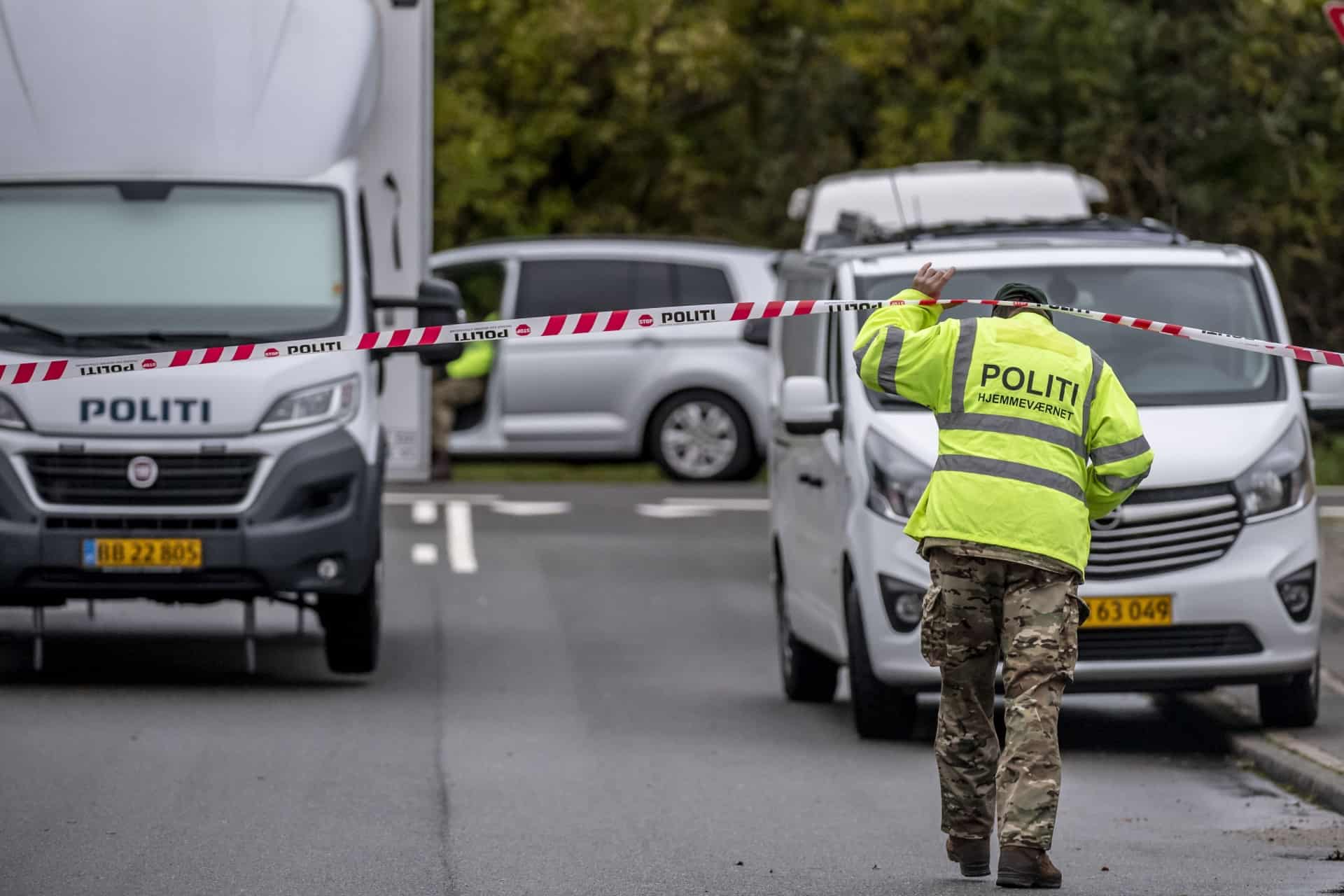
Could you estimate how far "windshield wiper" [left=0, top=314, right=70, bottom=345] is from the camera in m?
12.0

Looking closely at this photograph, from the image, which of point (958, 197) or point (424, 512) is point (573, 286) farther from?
point (958, 197)

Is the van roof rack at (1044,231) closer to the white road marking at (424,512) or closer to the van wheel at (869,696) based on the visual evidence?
the van wheel at (869,696)

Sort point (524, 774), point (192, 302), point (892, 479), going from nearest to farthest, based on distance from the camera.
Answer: point (524, 774), point (892, 479), point (192, 302)

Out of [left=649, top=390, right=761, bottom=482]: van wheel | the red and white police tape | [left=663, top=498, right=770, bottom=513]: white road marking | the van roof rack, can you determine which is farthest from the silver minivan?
the red and white police tape

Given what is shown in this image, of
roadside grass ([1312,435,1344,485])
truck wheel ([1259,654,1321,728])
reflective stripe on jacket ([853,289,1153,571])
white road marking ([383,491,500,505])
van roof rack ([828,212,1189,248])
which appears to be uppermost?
reflective stripe on jacket ([853,289,1153,571])

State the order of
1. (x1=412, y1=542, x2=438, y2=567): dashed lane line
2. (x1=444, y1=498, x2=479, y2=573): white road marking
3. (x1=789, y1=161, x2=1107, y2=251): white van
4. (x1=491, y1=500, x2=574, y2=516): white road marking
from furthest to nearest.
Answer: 1. (x1=491, y1=500, x2=574, y2=516): white road marking
2. (x1=789, y1=161, x2=1107, y2=251): white van
3. (x1=412, y1=542, x2=438, y2=567): dashed lane line
4. (x1=444, y1=498, x2=479, y2=573): white road marking

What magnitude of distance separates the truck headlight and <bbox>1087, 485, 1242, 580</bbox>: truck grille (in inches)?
182

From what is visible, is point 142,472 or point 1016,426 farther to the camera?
point 142,472

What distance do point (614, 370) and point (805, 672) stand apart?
32.9ft

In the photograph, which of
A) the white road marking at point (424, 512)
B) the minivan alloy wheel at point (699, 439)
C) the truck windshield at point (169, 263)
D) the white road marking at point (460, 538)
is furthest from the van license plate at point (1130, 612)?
the minivan alloy wheel at point (699, 439)

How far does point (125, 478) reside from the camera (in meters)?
12.0

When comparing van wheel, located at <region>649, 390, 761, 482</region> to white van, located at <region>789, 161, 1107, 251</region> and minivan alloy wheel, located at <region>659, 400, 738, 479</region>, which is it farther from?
white van, located at <region>789, 161, 1107, 251</region>

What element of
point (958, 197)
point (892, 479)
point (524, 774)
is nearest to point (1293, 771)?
point (892, 479)

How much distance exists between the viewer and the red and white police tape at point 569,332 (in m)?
8.30
